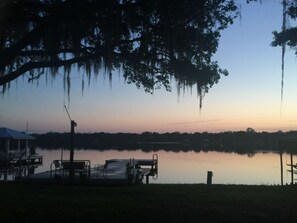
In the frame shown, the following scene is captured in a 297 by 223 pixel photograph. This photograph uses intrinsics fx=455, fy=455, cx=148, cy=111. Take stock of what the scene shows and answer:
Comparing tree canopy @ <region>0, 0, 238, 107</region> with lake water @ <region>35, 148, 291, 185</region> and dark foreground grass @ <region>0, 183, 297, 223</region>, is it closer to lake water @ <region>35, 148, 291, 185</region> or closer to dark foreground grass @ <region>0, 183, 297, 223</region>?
dark foreground grass @ <region>0, 183, 297, 223</region>

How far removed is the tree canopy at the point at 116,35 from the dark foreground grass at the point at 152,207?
9.70 feet

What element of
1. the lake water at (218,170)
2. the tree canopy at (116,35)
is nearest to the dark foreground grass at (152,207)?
the tree canopy at (116,35)

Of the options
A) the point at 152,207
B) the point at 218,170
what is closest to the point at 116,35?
the point at 152,207

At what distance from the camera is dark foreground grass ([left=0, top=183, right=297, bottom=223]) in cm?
885

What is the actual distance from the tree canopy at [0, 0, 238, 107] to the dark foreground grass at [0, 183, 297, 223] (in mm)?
2957

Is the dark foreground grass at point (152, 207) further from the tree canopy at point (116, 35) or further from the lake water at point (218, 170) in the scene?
the lake water at point (218, 170)

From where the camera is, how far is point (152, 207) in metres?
10.0

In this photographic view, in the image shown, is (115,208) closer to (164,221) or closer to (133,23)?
(164,221)

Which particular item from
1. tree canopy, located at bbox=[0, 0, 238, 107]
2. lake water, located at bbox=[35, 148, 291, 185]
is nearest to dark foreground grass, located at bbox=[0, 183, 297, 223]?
tree canopy, located at bbox=[0, 0, 238, 107]

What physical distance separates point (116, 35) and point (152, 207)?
407 centimetres

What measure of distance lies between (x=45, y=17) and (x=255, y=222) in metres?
6.41

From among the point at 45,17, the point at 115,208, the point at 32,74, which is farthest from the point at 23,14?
the point at 115,208

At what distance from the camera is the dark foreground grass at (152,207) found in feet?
29.0

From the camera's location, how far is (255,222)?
8.65 metres
